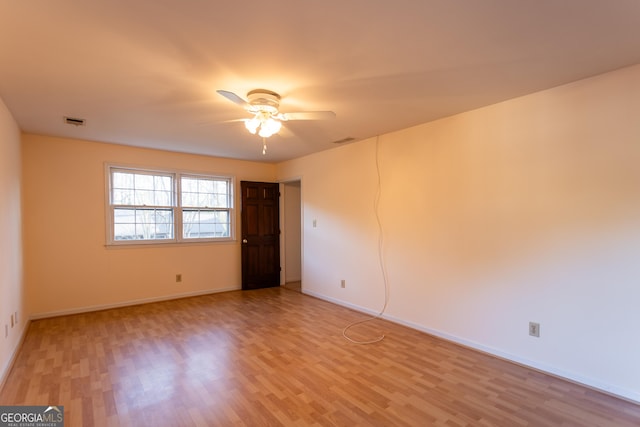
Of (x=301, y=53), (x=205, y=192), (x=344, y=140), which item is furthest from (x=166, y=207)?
(x=301, y=53)

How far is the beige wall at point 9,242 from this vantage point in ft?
8.84

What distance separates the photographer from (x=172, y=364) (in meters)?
2.84

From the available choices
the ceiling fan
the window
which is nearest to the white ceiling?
the ceiling fan

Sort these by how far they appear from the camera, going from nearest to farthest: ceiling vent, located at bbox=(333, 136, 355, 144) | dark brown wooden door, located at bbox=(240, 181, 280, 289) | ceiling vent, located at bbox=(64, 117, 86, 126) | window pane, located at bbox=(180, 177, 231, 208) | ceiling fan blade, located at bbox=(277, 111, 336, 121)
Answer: ceiling fan blade, located at bbox=(277, 111, 336, 121)
ceiling vent, located at bbox=(64, 117, 86, 126)
ceiling vent, located at bbox=(333, 136, 355, 144)
window pane, located at bbox=(180, 177, 231, 208)
dark brown wooden door, located at bbox=(240, 181, 280, 289)

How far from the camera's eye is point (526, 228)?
282cm

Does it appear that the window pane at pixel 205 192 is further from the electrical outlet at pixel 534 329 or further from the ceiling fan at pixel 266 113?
the electrical outlet at pixel 534 329

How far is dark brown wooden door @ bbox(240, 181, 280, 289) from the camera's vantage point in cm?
580

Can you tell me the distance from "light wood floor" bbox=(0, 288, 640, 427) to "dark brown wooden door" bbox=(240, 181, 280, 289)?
2.00m

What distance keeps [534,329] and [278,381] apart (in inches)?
90.9

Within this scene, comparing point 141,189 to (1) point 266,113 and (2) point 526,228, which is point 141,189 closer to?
(1) point 266,113

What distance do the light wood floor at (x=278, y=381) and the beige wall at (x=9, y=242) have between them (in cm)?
23

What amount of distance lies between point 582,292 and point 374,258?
2.26 m

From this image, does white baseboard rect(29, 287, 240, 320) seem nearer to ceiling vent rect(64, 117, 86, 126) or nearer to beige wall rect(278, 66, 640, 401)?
ceiling vent rect(64, 117, 86, 126)

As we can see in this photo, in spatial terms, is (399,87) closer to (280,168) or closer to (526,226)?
(526,226)
